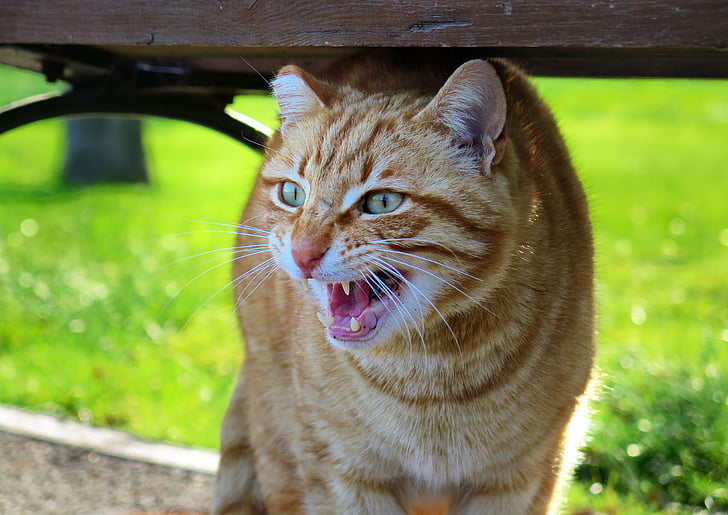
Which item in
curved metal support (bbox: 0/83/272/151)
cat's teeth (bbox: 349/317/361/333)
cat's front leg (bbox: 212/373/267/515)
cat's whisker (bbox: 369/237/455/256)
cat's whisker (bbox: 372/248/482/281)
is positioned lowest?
cat's front leg (bbox: 212/373/267/515)

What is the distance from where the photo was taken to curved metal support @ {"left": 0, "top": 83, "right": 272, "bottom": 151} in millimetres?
2533

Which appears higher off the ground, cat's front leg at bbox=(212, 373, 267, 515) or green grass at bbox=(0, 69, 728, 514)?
cat's front leg at bbox=(212, 373, 267, 515)

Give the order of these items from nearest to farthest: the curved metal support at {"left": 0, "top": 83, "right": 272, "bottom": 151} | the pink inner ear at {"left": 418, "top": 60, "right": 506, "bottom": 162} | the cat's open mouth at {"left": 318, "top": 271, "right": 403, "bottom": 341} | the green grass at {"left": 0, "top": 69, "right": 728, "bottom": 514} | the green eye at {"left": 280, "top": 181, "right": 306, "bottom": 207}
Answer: the pink inner ear at {"left": 418, "top": 60, "right": 506, "bottom": 162} → the cat's open mouth at {"left": 318, "top": 271, "right": 403, "bottom": 341} → the green eye at {"left": 280, "top": 181, "right": 306, "bottom": 207} → the curved metal support at {"left": 0, "top": 83, "right": 272, "bottom": 151} → the green grass at {"left": 0, "top": 69, "right": 728, "bottom": 514}

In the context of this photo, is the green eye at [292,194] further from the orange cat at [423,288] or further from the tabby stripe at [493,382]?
the tabby stripe at [493,382]

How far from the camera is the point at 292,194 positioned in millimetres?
1858

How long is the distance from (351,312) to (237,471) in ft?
3.83

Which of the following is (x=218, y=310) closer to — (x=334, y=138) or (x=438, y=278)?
(x=334, y=138)

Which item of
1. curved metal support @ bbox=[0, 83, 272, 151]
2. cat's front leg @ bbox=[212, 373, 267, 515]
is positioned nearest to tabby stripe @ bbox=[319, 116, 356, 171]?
curved metal support @ bbox=[0, 83, 272, 151]

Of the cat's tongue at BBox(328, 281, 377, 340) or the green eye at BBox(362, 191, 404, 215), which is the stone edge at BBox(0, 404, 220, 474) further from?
the green eye at BBox(362, 191, 404, 215)

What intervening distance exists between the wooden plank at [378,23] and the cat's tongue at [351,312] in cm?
51

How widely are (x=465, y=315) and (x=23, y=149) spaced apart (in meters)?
9.60

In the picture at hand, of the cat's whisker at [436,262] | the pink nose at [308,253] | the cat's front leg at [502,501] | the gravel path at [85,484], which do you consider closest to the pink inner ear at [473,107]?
the cat's whisker at [436,262]

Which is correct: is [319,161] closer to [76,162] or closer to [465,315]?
[465,315]

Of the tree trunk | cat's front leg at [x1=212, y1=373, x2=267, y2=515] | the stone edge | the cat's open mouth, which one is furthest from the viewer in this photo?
the tree trunk
